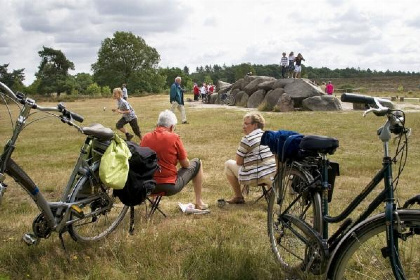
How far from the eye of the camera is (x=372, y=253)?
319 centimetres

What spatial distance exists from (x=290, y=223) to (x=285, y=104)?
20467mm

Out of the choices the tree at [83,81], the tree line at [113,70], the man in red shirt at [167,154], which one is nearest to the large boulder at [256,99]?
the man in red shirt at [167,154]

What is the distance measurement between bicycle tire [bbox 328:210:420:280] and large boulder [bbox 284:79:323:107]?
69.1 ft

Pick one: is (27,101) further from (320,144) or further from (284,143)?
(320,144)

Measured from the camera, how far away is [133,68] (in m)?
73.5

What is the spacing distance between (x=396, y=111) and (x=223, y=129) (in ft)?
42.3

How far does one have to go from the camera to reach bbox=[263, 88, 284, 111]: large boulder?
2481cm

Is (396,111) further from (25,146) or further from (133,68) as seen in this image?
(133,68)

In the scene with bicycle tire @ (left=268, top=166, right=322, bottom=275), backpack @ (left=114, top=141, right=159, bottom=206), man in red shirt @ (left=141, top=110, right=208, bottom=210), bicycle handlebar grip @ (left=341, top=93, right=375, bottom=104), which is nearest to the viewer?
bicycle handlebar grip @ (left=341, top=93, right=375, bottom=104)

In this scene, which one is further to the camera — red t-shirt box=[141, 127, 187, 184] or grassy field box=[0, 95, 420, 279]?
red t-shirt box=[141, 127, 187, 184]

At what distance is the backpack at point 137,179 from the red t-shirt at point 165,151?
2.74 ft

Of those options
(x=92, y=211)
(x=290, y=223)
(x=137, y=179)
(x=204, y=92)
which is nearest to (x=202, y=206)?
(x=137, y=179)

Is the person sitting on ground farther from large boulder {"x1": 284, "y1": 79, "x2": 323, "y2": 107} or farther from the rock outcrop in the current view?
large boulder {"x1": 284, "y1": 79, "x2": 323, "y2": 107}

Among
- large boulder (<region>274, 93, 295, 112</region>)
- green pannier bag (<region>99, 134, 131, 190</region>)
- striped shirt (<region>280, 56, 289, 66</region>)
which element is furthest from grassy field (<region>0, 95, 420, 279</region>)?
striped shirt (<region>280, 56, 289, 66</region>)
